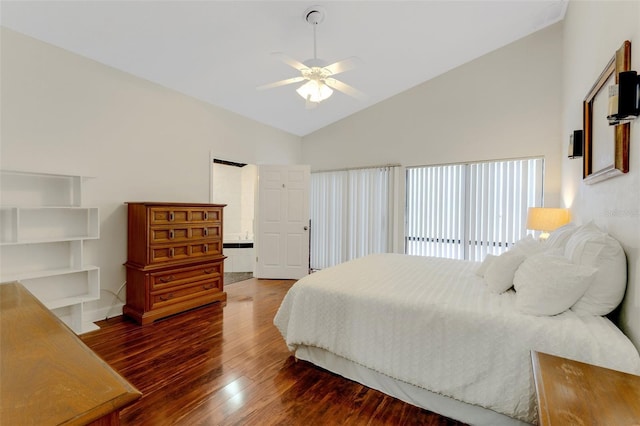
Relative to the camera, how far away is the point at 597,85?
1919 millimetres

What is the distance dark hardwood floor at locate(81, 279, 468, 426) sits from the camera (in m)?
1.67

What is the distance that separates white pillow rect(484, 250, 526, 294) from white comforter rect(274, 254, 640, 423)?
0.25 feet

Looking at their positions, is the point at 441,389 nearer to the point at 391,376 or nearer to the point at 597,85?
the point at 391,376

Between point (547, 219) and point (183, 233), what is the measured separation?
4.00 m

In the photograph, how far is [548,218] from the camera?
9.96ft

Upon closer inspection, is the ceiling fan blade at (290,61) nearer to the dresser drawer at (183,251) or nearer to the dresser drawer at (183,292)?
the dresser drawer at (183,251)

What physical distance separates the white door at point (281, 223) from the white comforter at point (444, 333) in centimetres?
253

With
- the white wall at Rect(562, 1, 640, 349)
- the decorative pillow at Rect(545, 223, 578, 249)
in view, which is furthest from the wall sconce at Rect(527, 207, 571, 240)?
the decorative pillow at Rect(545, 223, 578, 249)

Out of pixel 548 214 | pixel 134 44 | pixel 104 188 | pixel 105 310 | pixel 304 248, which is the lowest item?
pixel 105 310

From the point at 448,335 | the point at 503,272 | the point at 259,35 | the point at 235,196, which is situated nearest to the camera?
the point at 448,335

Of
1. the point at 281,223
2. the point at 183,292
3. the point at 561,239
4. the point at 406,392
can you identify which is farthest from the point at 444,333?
the point at 281,223

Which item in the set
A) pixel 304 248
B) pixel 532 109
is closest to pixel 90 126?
pixel 304 248

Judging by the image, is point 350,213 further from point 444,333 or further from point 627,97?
point 627,97

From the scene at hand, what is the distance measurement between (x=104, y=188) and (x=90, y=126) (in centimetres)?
63
